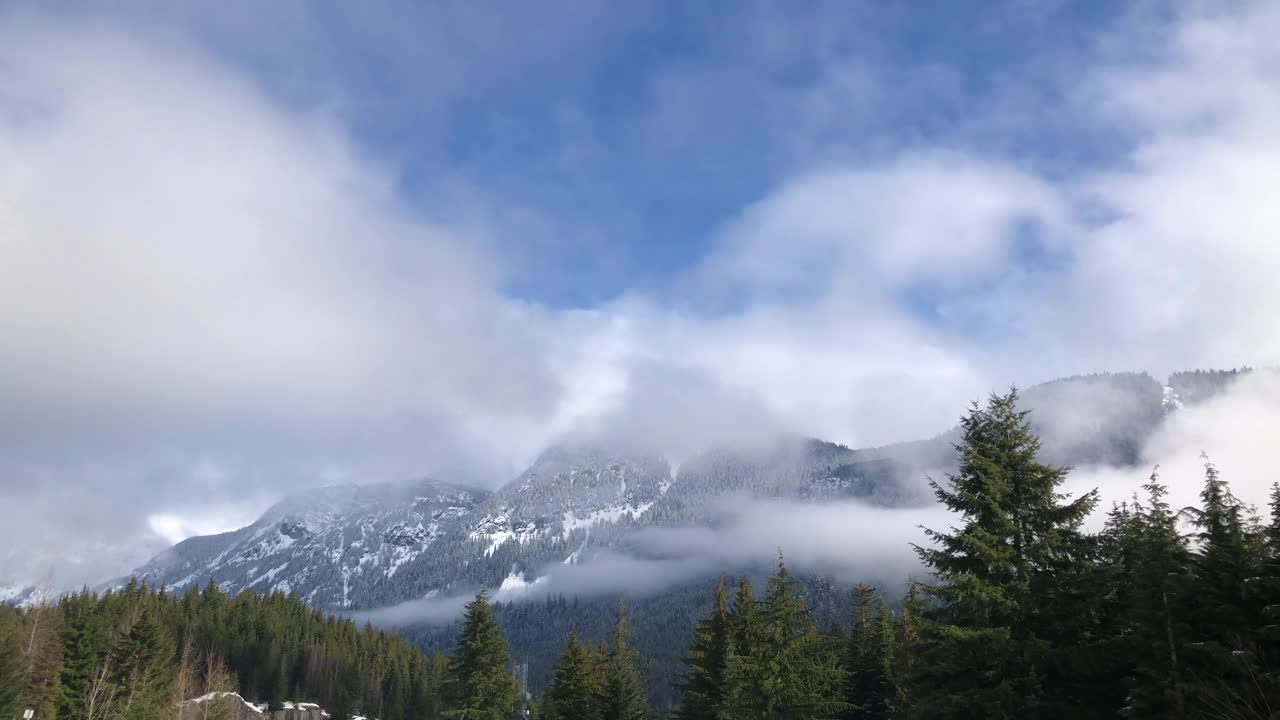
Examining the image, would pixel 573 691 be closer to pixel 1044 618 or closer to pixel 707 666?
pixel 707 666

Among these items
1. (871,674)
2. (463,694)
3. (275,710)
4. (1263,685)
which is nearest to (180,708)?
(463,694)

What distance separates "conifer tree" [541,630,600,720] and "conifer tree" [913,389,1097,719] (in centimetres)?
3189

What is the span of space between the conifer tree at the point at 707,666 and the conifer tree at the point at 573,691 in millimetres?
6766

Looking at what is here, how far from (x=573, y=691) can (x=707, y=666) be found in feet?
40.1

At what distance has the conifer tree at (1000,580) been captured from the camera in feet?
74.8

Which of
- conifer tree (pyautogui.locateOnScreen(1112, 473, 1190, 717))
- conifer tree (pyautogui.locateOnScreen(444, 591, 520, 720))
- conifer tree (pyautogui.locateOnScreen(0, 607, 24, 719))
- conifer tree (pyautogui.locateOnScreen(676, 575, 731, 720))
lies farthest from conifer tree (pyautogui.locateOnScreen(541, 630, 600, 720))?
conifer tree (pyautogui.locateOnScreen(0, 607, 24, 719))

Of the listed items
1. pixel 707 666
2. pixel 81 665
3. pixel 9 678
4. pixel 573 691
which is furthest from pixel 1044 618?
pixel 81 665

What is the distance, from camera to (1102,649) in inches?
888

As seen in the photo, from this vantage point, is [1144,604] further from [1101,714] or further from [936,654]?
[936,654]

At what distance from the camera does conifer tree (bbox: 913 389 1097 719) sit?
22.8 meters

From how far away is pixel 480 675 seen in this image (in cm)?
5228

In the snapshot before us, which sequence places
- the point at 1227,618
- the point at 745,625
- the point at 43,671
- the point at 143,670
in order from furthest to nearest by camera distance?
the point at 43,671
the point at 143,670
the point at 745,625
the point at 1227,618

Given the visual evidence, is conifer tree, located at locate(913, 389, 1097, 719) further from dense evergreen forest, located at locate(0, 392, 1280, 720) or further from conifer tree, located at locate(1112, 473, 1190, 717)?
conifer tree, located at locate(1112, 473, 1190, 717)

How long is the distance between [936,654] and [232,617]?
513ft
